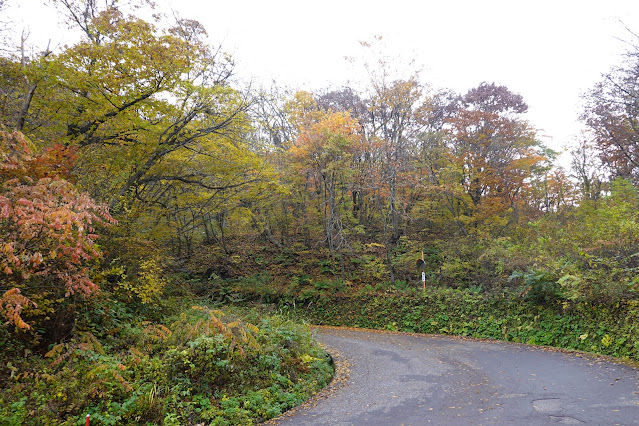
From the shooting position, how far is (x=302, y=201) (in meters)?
20.8

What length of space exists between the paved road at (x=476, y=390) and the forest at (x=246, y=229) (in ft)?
2.77

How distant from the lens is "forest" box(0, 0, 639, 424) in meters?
5.53

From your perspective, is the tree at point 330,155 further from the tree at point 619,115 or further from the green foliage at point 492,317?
the tree at point 619,115

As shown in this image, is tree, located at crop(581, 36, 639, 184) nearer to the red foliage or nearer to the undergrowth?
the undergrowth

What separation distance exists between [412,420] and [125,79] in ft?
30.2

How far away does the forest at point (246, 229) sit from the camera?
5.53 m

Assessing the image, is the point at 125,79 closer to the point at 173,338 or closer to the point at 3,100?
the point at 3,100

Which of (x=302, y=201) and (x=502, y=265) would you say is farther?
(x=302, y=201)

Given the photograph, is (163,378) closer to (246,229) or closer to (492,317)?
(492,317)

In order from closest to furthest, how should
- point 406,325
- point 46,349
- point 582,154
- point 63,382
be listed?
point 63,382 → point 46,349 → point 406,325 → point 582,154

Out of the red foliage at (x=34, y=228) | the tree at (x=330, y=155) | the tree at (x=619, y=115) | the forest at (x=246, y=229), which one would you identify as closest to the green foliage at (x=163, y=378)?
the forest at (x=246, y=229)

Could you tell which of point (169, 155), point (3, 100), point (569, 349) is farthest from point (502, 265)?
point (3, 100)

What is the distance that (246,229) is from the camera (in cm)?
2391

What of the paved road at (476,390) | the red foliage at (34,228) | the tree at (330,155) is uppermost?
the tree at (330,155)
